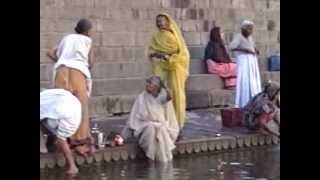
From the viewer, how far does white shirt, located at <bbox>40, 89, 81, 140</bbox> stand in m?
7.02

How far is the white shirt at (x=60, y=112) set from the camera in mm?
7023

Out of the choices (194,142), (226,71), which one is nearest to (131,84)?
(226,71)

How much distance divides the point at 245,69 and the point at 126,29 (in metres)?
2.21

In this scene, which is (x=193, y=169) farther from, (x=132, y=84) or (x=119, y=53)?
(x=119, y=53)

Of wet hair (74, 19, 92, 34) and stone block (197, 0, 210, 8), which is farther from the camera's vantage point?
stone block (197, 0, 210, 8)

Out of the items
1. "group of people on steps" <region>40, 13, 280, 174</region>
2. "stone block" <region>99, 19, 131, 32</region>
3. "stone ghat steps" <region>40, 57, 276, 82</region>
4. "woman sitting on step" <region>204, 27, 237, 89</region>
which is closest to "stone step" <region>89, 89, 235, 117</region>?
"woman sitting on step" <region>204, 27, 237, 89</region>

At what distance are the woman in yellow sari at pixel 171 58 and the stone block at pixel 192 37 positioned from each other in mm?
4850

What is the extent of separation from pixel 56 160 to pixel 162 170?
3.44 feet

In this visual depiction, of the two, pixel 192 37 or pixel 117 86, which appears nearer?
pixel 117 86

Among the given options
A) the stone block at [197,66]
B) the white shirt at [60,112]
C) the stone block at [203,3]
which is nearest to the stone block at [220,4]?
the stone block at [203,3]

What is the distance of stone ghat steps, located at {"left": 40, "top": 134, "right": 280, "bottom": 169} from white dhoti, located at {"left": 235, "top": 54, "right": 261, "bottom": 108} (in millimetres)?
1622

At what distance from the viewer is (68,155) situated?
7059 mm

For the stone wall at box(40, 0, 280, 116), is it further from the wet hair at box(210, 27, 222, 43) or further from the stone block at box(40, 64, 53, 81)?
the wet hair at box(210, 27, 222, 43)
